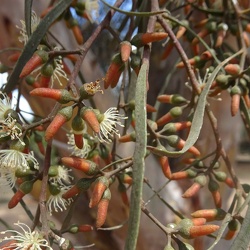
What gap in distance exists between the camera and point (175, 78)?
1.49 meters

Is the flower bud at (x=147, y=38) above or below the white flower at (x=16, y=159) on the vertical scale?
above

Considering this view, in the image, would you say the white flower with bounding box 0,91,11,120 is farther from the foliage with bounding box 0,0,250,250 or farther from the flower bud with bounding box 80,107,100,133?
the flower bud with bounding box 80,107,100,133

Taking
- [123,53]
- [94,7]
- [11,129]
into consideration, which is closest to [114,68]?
[123,53]

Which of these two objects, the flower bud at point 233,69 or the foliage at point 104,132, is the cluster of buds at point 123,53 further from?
the flower bud at point 233,69

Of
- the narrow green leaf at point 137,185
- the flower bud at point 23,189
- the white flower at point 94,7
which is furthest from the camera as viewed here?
the white flower at point 94,7

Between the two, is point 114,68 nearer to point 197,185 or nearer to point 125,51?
point 125,51

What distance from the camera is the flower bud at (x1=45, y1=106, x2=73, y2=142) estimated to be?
0.48m

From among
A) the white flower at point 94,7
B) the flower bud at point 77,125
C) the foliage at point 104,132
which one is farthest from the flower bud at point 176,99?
the white flower at point 94,7

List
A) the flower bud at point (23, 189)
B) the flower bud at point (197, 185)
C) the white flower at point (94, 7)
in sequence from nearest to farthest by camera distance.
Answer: the flower bud at point (23, 189), the flower bud at point (197, 185), the white flower at point (94, 7)

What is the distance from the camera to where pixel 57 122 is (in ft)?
1.58

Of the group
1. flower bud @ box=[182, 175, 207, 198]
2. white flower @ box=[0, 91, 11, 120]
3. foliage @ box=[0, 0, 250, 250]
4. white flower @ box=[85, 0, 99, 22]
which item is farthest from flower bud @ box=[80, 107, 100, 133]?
white flower @ box=[85, 0, 99, 22]

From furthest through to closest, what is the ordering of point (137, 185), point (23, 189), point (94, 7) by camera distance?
point (94, 7)
point (23, 189)
point (137, 185)

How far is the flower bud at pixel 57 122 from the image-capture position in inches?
18.8

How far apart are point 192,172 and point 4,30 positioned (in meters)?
0.79
